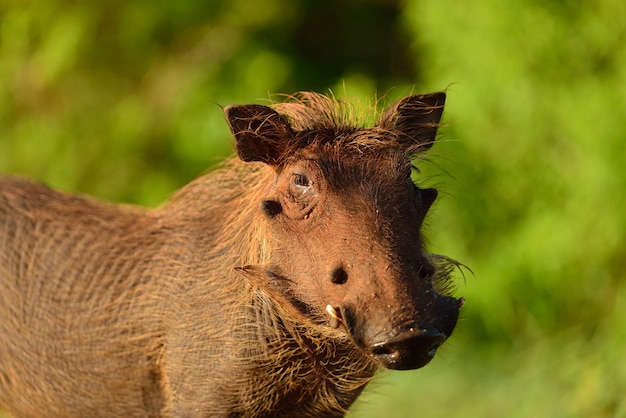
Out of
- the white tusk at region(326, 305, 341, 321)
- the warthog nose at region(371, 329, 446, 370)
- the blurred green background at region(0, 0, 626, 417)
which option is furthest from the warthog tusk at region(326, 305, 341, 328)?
the blurred green background at region(0, 0, 626, 417)

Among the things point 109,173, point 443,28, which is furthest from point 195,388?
point 109,173

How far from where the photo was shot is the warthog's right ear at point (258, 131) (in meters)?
3.89

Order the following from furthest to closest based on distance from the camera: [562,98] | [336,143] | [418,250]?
[562,98]
[336,143]
[418,250]

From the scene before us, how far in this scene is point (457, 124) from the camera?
28.9ft

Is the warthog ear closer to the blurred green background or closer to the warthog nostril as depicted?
the warthog nostril

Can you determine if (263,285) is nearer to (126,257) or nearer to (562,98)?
(126,257)

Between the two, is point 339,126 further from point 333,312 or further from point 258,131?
point 333,312

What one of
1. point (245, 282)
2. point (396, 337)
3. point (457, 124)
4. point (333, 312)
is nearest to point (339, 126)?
point (245, 282)

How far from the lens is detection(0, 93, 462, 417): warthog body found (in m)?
3.57

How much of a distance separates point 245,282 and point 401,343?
929 millimetres

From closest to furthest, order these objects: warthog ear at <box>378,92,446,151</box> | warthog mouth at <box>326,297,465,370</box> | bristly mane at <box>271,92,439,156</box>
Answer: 1. warthog mouth at <box>326,297,465,370</box>
2. bristly mane at <box>271,92,439,156</box>
3. warthog ear at <box>378,92,446,151</box>

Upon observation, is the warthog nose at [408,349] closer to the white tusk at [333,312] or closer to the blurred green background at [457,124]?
the white tusk at [333,312]

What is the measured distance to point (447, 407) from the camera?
727cm

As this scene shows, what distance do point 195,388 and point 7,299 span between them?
124 centimetres
